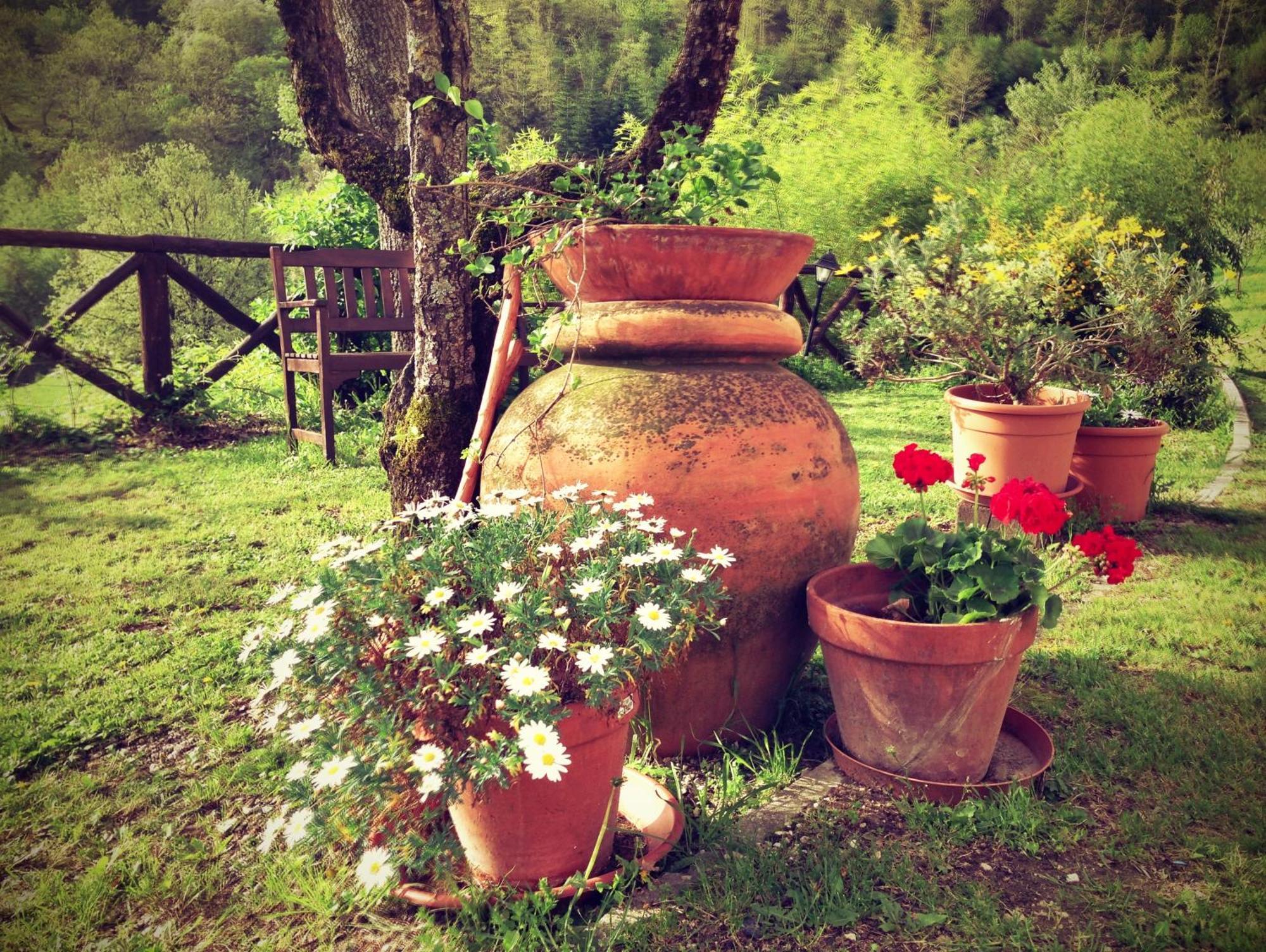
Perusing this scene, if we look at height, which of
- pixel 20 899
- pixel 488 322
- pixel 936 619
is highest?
pixel 488 322

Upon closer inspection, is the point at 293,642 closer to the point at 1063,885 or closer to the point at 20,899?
the point at 20,899

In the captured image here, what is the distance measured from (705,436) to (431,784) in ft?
3.34

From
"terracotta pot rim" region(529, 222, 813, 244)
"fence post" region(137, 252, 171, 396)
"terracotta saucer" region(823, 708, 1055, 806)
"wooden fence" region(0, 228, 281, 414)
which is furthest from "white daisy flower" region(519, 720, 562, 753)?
"fence post" region(137, 252, 171, 396)

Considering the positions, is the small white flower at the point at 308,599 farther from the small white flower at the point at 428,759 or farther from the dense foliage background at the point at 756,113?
the dense foliage background at the point at 756,113

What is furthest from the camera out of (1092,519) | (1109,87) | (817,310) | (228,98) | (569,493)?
(228,98)

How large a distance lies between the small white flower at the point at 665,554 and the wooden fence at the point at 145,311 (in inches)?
192

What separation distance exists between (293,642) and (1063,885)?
63.2 inches

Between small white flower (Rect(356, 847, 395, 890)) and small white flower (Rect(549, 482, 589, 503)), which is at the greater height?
small white flower (Rect(549, 482, 589, 503))

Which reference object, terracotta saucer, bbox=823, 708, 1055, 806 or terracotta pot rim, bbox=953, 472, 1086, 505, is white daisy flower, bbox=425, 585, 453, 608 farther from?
terracotta pot rim, bbox=953, 472, 1086, 505

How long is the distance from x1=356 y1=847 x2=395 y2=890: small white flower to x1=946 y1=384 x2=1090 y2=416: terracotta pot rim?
Result: 10.6 ft

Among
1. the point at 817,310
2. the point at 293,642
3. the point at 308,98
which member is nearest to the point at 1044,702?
the point at 293,642

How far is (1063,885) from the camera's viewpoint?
154 centimetres

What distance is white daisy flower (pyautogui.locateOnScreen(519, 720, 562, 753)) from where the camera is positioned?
123 cm

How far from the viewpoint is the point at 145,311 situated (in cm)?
556
